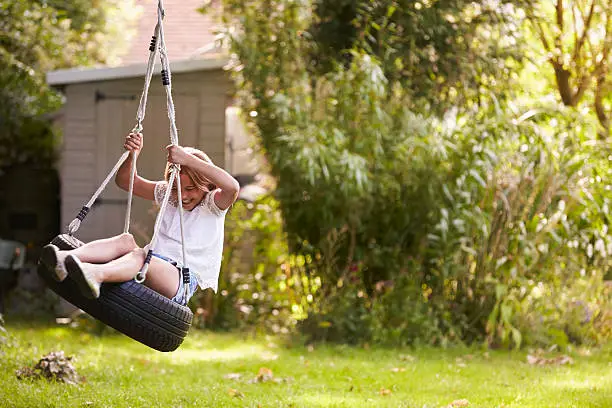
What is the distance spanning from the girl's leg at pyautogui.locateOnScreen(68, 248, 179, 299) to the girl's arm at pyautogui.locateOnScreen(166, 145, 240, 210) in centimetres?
42

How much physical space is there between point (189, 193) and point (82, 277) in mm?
953

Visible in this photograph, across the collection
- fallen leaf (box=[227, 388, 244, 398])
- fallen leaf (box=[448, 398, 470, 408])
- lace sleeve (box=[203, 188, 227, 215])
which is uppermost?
lace sleeve (box=[203, 188, 227, 215])

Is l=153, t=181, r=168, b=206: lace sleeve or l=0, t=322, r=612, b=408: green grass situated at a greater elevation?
l=153, t=181, r=168, b=206: lace sleeve

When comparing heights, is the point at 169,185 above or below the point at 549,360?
above

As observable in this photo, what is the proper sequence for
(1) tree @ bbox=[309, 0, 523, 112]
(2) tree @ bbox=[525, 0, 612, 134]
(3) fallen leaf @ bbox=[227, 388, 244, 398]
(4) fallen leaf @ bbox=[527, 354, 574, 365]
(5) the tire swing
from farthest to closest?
Result: (2) tree @ bbox=[525, 0, 612, 134] → (1) tree @ bbox=[309, 0, 523, 112] → (4) fallen leaf @ bbox=[527, 354, 574, 365] → (3) fallen leaf @ bbox=[227, 388, 244, 398] → (5) the tire swing

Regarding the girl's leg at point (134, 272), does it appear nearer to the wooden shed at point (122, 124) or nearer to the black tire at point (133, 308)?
the black tire at point (133, 308)

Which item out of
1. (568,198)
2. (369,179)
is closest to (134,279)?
(369,179)

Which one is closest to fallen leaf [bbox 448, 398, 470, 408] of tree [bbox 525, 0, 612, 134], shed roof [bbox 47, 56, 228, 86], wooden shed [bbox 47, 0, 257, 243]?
wooden shed [bbox 47, 0, 257, 243]

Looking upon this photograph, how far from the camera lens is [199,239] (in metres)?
4.88

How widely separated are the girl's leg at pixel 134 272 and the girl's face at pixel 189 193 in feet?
1.34

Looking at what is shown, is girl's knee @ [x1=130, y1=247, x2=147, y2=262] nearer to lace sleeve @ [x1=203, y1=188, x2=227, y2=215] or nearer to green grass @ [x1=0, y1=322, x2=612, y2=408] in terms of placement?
lace sleeve @ [x1=203, y1=188, x2=227, y2=215]

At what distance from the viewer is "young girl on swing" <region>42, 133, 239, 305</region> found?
4320 millimetres

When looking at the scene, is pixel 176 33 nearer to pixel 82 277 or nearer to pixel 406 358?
pixel 406 358

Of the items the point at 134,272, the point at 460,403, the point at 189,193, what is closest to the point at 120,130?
the point at 189,193
